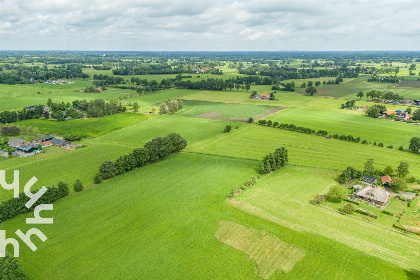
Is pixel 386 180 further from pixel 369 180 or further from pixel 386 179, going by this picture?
pixel 369 180

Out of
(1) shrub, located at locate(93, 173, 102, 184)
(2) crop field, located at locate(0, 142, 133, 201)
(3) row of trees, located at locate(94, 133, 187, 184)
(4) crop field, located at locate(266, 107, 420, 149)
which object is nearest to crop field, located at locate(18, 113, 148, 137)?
(2) crop field, located at locate(0, 142, 133, 201)

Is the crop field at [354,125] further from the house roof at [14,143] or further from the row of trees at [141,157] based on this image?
the house roof at [14,143]

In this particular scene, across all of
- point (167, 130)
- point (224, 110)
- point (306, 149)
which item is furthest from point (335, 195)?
point (224, 110)

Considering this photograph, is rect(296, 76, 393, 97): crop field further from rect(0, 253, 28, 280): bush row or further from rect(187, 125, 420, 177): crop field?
rect(0, 253, 28, 280): bush row

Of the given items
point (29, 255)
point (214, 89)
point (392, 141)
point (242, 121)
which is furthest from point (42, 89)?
point (392, 141)

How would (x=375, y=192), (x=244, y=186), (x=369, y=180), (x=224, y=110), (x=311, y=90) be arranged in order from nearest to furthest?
(x=375, y=192), (x=244, y=186), (x=369, y=180), (x=224, y=110), (x=311, y=90)

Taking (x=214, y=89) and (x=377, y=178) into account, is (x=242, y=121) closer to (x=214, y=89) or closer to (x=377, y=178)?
(x=377, y=178)

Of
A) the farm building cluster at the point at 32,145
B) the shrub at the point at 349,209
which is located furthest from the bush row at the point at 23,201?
the shrub at the point at 349,209
